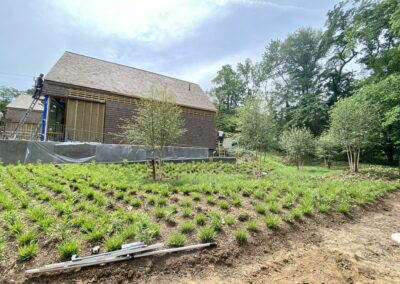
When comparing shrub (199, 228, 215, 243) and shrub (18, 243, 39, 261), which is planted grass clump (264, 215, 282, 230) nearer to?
shrub (199, 228, 215, 243)

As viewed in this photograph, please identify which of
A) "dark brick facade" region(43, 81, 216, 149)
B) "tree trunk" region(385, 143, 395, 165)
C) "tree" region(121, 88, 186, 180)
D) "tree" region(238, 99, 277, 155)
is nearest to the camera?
"tree" region(121, 88, 186, 180)

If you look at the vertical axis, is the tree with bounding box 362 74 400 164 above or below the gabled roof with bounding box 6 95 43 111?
below

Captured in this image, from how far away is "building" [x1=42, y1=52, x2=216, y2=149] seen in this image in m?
14.1

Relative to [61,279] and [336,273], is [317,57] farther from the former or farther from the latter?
[61,279]

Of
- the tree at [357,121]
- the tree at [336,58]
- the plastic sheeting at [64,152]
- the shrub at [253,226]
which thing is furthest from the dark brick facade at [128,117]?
the tree at [336,58]

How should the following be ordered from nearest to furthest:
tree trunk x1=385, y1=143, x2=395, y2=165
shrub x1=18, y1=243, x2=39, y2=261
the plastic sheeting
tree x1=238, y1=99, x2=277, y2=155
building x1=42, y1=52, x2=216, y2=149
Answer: shrub x1=18, y1=243, x2=39, y2=261 < the plastic sheeting < tree x1=238, y1=99, x2=277, y2=155 < building x1=42, y1=52, x2=216, y2=149 < tree trunk x1=385, y1=143, x2=395, y2=165

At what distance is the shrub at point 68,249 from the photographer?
118 inches

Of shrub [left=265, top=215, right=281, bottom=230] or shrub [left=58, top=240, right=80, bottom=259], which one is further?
shrub [left=265, top=215, right=281, bottom=230]

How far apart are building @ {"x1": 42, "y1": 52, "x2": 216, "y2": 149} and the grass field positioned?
26.7 feet

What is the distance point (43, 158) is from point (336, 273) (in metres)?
12.2

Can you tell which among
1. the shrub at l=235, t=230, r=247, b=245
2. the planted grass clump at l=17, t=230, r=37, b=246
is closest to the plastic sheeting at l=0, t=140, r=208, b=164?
the planted grass clump at l=17, t=230, r=37, b=246

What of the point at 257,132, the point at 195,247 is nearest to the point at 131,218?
the point at 195,247

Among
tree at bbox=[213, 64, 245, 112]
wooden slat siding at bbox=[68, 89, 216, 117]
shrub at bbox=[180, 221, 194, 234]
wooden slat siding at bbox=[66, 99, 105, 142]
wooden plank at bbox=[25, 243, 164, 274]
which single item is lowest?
wooden plank at bbox=[25, 243, 164, 274]

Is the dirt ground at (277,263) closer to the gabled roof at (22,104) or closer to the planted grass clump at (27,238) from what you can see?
the planted grass clump at (27,238)
